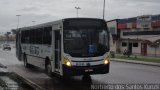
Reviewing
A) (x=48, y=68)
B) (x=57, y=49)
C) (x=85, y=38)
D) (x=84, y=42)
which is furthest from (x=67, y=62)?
(x=48, y=68)

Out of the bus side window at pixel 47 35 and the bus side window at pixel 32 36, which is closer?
the bus side window at pixel 47 35

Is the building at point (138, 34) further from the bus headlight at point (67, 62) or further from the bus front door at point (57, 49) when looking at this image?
the bus headlight at point (67, 62)

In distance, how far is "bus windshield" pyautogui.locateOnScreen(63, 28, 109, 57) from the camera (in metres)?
16.1

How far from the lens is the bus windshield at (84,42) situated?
16.1m

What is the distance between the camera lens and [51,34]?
59.9 ft

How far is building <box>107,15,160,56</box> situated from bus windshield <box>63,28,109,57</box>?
38.0m

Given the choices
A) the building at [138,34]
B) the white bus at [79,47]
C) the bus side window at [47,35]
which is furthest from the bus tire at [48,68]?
the building at [138,34]

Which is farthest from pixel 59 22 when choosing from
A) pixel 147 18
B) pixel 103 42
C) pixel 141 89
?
pixel 147 18

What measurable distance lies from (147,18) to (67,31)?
45.3 metres

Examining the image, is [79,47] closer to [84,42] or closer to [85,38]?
[84,42]

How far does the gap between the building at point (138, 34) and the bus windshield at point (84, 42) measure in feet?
125

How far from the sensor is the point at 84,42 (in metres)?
16.2

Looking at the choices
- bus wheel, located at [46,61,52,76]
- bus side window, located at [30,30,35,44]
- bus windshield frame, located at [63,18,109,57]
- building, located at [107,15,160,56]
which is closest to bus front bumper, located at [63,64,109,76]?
bus windshield frame, located at [63,18,109,57]

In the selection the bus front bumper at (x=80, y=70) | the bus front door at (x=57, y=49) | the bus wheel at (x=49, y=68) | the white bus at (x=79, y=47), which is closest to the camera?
the bus front bumper at (x=80, y=70)
